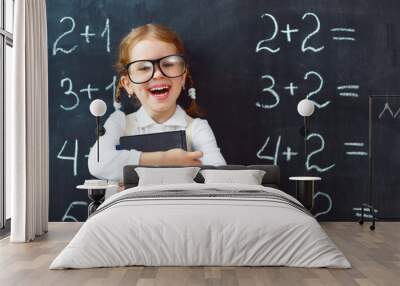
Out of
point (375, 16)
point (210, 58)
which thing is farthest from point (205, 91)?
point (375, 16)

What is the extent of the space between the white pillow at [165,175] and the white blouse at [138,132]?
1.77ft

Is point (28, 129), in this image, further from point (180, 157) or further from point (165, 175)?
point (180, 157)

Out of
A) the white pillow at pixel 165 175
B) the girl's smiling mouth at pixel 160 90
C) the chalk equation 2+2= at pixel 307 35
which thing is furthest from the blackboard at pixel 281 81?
the white pillow at pixel 165 175

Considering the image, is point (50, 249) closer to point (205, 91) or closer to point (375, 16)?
point (205, 91)

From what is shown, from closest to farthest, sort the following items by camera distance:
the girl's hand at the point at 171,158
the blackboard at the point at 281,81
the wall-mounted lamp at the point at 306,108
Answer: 1. the wall-mounted lamp at the point at 306,108
2. the girl's hand at the point at 171,158
3. the blackboard at the point at 281,81

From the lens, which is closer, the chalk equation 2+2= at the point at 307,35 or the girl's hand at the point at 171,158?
the girl's hand at the point at 171,158

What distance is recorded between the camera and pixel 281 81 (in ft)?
24.1

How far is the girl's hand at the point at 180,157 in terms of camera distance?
23.8ft

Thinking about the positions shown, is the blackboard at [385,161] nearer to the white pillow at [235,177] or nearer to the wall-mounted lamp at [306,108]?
the wall-mounted lamp at [306,108]

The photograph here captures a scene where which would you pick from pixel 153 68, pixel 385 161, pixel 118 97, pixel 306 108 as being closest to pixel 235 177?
pixel 306 108

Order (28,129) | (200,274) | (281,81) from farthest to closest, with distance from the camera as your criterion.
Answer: (281,81) → (28,129) → (200,274)

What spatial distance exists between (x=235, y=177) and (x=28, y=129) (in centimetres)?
231

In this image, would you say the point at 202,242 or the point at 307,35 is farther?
the point at 307,35

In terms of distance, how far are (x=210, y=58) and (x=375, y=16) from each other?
214cm
